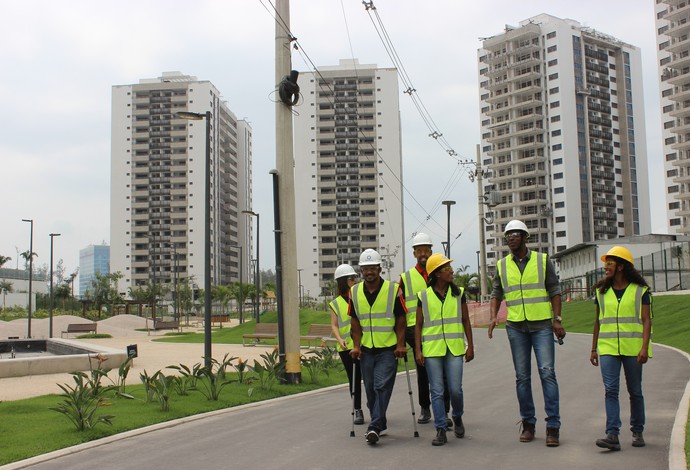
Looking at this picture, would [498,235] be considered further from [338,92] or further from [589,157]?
[338,92]

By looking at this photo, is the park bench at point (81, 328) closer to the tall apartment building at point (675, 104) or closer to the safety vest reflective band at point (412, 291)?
the safety vest reflective band at point (412, 291)

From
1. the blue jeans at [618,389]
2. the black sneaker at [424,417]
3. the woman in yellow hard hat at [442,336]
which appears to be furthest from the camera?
the black sneaker at [424,417]

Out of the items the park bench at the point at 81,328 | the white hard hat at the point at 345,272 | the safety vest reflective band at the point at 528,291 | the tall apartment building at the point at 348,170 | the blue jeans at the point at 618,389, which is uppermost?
the tall apartment building at the point at 348,170

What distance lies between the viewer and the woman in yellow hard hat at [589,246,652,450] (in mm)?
6422

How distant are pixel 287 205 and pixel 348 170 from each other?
116m

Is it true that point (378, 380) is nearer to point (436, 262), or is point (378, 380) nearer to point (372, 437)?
point (372, 437)

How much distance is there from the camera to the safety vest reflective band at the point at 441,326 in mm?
7160

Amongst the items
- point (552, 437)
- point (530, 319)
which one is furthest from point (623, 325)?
point (552, 437)

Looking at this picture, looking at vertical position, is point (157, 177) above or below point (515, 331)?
above

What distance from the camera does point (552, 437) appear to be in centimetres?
664

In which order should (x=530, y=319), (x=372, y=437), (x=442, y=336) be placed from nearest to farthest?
(x=530, y=319)
(x=372, y=437)
(x=442, y=336)

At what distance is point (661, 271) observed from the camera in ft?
155

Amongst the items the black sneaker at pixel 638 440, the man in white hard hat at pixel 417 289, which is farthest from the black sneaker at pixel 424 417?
the black sneaker at pixel 638 440

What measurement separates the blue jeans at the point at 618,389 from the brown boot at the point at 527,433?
29.5 inches
